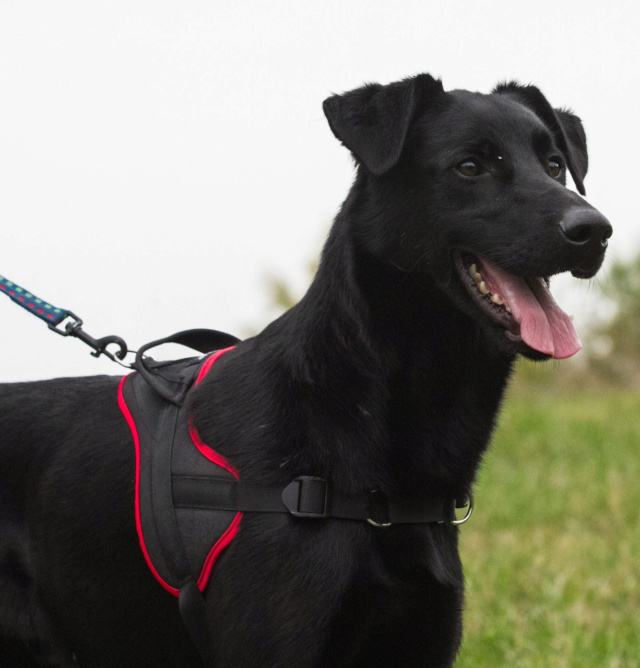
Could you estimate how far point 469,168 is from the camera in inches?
99.0

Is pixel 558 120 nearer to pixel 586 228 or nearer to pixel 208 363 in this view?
pixel 586 228

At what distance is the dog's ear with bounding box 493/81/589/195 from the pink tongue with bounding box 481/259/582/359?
662 mm

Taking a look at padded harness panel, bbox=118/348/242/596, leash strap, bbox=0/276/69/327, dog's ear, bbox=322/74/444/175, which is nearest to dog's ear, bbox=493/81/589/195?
dog's ear, bbox=322/74/444/175

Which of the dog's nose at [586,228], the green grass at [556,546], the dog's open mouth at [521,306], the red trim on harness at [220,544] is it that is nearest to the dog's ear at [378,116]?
the dog's open mouth at [521,306]

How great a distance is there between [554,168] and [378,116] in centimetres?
58

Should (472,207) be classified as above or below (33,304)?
below

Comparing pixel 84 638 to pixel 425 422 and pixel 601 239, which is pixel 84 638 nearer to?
pixel 425 422

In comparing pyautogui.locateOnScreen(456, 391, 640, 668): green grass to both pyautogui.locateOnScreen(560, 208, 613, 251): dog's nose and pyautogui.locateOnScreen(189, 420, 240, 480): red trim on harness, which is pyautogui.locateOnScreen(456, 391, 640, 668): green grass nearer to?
pyautogui.locateOnScreen(560, 208, 613, 251): dog's nose

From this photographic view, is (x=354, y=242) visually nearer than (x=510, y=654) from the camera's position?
Yes

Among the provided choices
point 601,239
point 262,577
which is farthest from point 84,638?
point 601,239

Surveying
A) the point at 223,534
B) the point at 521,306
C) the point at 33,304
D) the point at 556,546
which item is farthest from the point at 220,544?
the point at 556,546

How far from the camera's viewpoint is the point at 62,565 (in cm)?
248

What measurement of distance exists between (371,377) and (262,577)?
55 centimetres

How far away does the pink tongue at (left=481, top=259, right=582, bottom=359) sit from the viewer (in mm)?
2312
